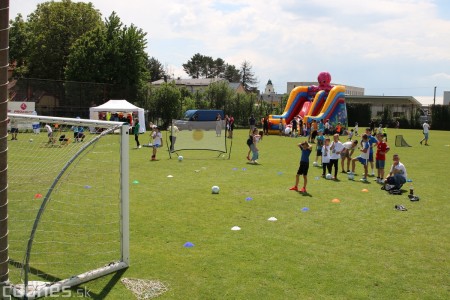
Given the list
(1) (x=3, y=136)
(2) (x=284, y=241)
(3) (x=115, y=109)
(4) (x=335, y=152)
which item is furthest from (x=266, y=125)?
(1) (x=3, y=136)

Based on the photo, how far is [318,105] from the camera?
3712 cm

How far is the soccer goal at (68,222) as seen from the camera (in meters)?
5.98

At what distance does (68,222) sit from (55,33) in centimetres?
4531

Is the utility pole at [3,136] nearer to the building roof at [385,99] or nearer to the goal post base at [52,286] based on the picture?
the goal post base at [52,286]

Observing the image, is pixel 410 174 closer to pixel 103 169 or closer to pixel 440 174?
pixel 440 174

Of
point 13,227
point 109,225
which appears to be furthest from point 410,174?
point 13,227

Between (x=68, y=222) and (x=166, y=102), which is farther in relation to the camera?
(x=166, y=102)

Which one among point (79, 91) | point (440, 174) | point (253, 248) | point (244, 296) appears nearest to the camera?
point (244, 296)

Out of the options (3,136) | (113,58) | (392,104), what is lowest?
(3,136)

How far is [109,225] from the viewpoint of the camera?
8727 millimetres

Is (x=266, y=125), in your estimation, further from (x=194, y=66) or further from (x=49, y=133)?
(x=194, y=66)

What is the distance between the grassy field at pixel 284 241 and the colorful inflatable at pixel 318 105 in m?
22.2

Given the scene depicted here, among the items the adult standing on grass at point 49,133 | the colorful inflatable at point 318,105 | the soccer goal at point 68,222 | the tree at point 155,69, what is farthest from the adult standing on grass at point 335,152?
the tree at point 155,69

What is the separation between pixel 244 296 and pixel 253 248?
1848 mm
